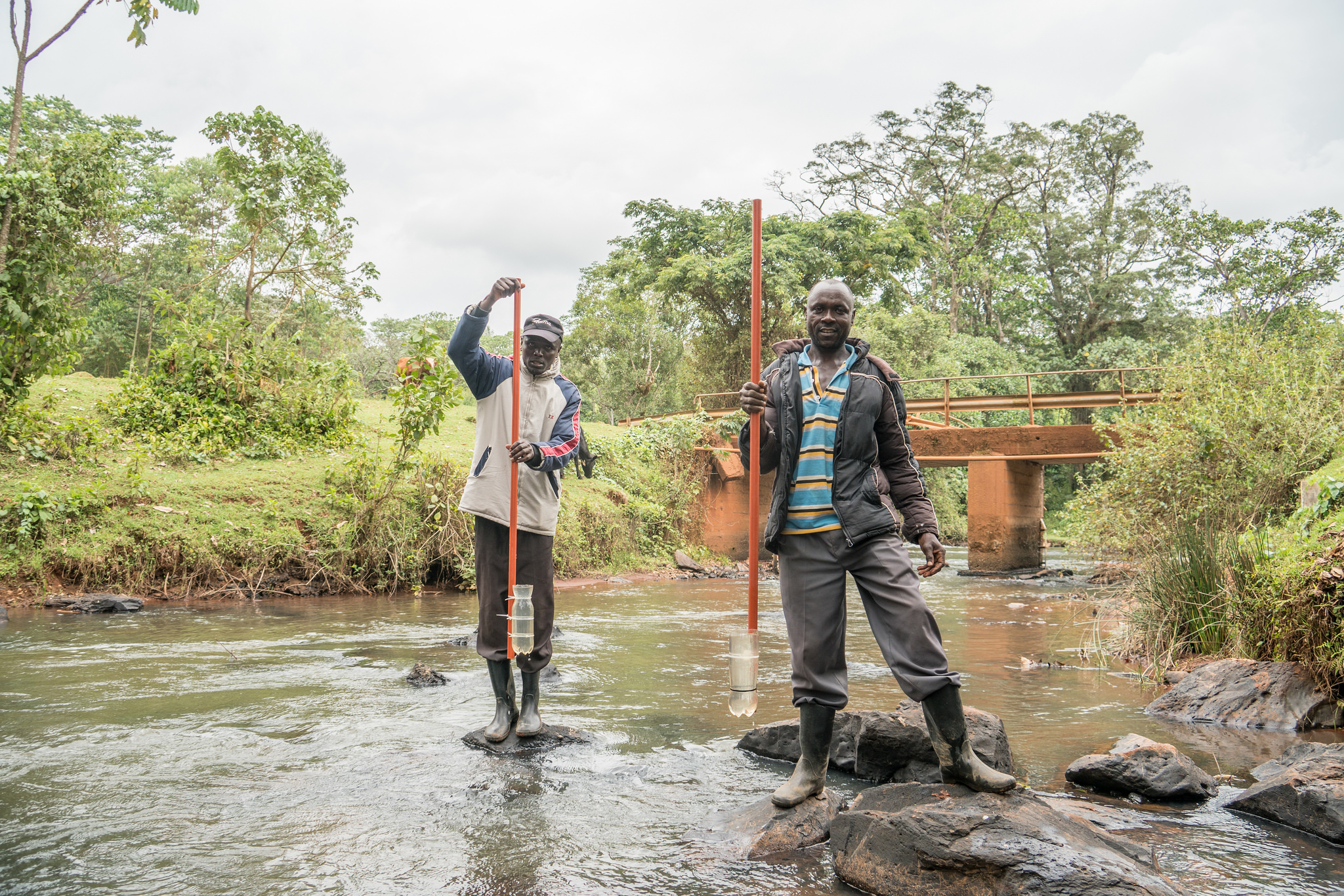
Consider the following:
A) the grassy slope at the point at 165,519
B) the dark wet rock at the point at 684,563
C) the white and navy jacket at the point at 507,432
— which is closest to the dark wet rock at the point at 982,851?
the white and navy jacket at the point at 507,432

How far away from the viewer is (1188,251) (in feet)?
117

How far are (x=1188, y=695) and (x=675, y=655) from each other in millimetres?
4255

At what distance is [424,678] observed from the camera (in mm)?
6699

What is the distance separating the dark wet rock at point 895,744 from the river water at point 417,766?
0.16 m

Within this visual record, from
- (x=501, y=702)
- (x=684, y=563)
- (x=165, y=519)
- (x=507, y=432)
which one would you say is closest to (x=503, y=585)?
(x=501, y=702)

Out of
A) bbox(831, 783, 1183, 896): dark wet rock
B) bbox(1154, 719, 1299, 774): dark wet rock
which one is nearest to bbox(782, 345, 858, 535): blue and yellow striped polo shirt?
bbox(831, 783, 1183, 896): dark wet rock

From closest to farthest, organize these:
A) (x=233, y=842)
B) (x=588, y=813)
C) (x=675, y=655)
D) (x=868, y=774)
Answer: (x=233, y=842)
(x=588, y=813)
(x=868, y=774)
(x=675, y=655)

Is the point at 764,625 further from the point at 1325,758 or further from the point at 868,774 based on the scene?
the point at 1325,758

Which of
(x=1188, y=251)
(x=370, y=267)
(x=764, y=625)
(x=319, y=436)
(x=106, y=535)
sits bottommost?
(x=764, y=625)

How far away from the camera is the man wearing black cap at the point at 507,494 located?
4.89m

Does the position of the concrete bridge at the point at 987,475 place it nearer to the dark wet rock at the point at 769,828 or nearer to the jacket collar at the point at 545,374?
the jacket collar at the point at 545,374

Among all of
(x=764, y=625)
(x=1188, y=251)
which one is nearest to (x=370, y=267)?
(x=764, y=625)

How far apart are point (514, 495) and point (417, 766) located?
145 cm

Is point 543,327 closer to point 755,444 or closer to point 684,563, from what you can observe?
point 755,444
